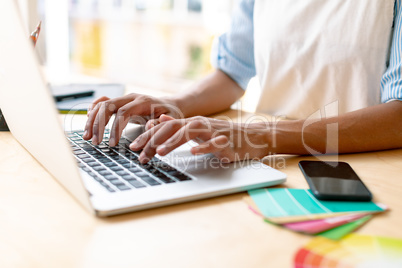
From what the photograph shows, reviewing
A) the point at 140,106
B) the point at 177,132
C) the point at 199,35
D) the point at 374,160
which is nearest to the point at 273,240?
the point at 177,132

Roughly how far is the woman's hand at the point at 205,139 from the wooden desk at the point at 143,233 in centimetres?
11

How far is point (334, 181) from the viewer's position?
0.62 meters

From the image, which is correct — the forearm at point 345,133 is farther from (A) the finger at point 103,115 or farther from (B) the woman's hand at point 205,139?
(A) the finger at point 103,115

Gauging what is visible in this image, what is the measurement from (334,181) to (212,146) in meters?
0.19

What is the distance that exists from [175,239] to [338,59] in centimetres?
74

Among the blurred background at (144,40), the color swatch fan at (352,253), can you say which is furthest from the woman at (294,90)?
the blurred background at (144,40)

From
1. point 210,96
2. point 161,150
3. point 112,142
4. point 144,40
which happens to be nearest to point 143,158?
point 161,150

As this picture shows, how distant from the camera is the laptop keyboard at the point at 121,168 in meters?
0.58

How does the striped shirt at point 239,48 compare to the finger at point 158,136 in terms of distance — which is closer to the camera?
the finger at point 158,136

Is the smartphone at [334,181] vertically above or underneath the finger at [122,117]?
underneath

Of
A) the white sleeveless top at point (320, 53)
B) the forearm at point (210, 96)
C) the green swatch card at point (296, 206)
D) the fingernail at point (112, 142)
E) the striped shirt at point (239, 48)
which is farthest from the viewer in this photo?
the striped shirt at point (239, 48)

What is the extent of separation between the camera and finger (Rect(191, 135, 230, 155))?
26.0 inches

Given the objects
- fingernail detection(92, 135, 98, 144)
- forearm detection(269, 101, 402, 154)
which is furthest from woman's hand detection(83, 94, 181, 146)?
forearm detection(269, 101, 402, 154)

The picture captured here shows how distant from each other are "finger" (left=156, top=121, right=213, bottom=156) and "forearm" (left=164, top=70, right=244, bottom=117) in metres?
0.40
